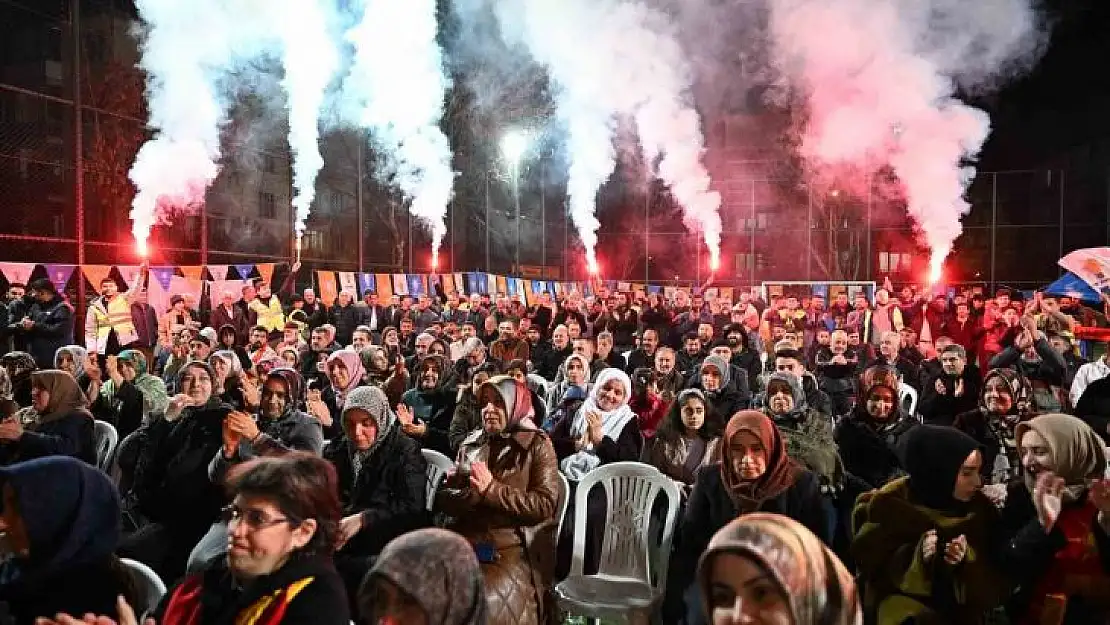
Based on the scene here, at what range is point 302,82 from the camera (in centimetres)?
2023

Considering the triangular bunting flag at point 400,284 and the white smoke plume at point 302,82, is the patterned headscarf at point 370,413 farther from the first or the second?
the white smoke plume at point 302,82

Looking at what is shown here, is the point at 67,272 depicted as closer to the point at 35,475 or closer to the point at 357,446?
the point at 357,446

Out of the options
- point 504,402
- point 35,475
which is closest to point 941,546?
point 504,402

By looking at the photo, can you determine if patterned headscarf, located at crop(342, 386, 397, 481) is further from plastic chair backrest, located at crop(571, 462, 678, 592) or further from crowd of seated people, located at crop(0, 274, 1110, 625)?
plastic chair backrest, located at crop(571, 462, 678, 592)

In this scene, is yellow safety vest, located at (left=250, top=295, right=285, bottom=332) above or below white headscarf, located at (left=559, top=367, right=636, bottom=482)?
above

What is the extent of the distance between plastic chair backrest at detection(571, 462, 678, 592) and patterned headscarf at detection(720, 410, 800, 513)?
0.80 meters

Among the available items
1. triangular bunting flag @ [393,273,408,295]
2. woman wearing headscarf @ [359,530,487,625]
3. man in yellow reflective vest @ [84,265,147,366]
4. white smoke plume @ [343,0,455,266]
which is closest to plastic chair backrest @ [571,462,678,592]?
woman wearing headscarf @ [359,530,487,625]

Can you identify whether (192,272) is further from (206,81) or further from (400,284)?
(206,81)

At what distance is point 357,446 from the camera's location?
427cm

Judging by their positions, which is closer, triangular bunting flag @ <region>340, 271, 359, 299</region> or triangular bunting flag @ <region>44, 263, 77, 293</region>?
triangular bunting flag @ <region>44, 263, 77, 293</region>

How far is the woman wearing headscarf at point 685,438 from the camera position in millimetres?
5133

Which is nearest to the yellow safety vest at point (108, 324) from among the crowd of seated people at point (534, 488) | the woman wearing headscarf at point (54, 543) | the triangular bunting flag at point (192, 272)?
the triangular bunting flag at point (192, 272)

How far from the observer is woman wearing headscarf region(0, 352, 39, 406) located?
247 inches

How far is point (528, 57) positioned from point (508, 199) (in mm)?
4976
